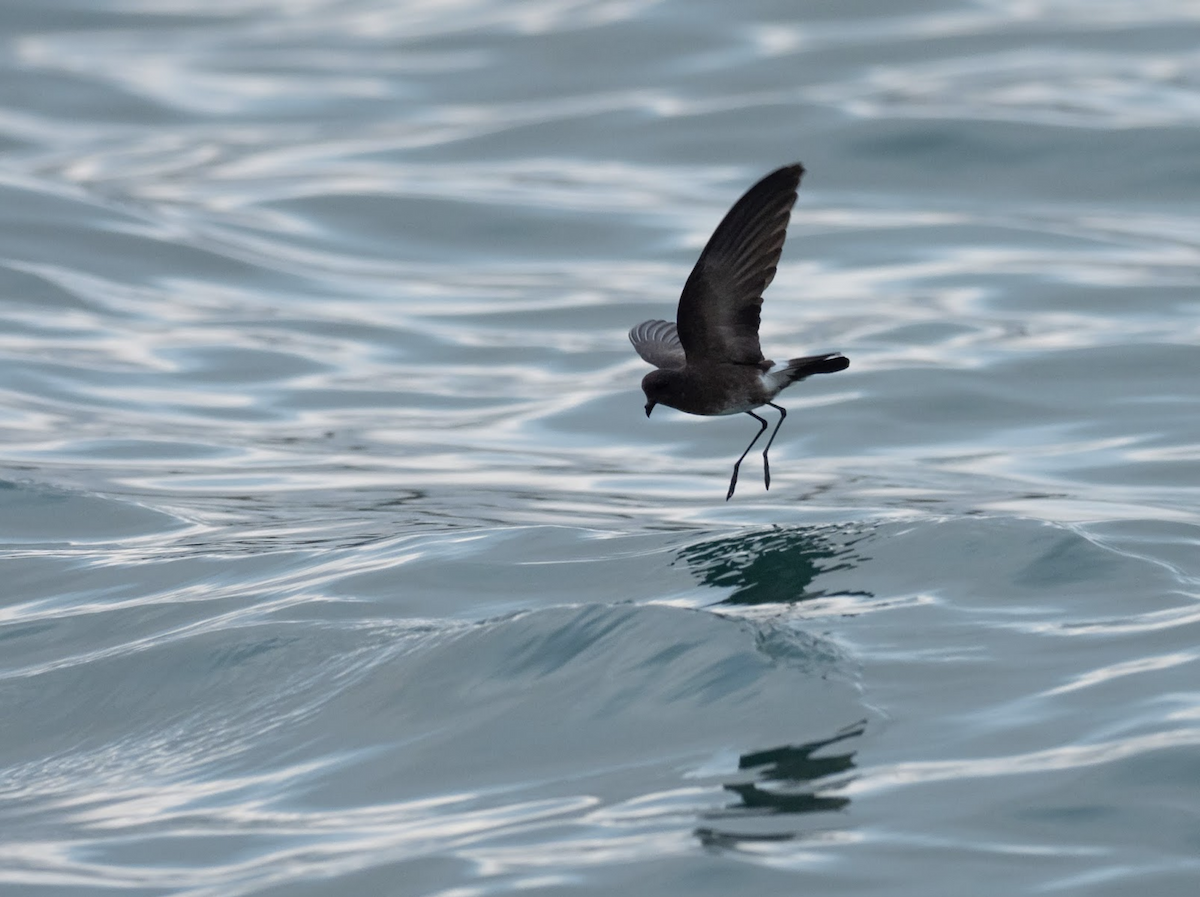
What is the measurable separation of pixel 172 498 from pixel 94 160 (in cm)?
924

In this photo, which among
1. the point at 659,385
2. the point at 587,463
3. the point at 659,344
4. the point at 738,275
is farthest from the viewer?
the point at 587,463

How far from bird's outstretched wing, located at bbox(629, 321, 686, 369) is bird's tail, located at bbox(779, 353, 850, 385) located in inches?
22.0

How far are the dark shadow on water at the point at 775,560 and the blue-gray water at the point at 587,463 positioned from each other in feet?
0.12

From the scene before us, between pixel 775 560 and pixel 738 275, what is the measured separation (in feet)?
3.77

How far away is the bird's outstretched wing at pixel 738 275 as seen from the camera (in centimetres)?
609

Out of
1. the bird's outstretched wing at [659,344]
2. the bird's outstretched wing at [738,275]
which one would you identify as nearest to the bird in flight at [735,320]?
the bird's outstretched wing at [738,275]

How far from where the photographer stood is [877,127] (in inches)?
653

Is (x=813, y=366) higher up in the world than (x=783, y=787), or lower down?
higher up

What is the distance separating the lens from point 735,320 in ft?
21.2

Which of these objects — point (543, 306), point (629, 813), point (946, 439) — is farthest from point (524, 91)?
point (629, 813)

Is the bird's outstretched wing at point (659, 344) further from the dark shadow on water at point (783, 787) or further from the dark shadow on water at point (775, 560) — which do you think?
the dark shadow on water at point (783, 787)

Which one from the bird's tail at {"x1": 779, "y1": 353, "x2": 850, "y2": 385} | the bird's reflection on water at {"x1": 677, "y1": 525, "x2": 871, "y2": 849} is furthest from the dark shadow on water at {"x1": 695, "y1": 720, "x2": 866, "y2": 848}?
the bird's tail at {"x1": 779, "y1": 353, "x2": 850, "y2": 385}

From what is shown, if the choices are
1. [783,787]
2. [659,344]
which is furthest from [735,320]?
[783,787]

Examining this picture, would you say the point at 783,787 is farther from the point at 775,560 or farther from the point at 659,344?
the point at 659,344
